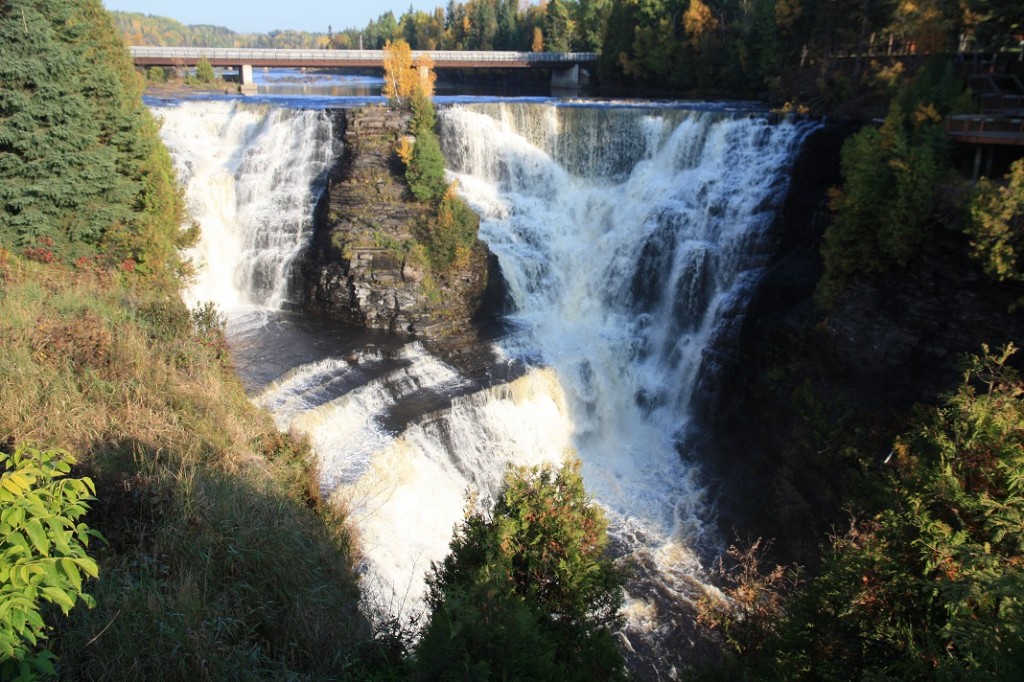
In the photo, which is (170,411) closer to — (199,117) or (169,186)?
(169,186)

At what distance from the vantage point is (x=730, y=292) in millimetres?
18391

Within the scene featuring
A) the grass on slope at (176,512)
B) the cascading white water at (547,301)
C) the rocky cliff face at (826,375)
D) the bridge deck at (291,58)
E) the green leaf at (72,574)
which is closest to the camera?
the green leaf at (72,574)

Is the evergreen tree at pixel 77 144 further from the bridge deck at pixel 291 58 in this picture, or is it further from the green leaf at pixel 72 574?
the bridge deck at pixel 291 58

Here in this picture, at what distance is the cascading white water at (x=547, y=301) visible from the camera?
14000 millimetres

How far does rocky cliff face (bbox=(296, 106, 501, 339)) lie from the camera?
20.3m

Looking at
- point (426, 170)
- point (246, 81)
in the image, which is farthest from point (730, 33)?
point (246, 81)

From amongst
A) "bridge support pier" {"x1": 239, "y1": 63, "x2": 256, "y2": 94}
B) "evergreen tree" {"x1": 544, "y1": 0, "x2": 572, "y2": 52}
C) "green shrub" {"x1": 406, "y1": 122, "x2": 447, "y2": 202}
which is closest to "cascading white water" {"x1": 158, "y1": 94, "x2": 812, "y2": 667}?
"green shrub" {"x1": 406, "y1": 122, "x2": 447, "y2": 202}

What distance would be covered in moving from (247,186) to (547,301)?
11.4 metres

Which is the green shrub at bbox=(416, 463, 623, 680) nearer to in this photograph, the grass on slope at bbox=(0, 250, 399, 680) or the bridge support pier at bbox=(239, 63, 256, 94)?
the grass on slope at bbox=(0, 250, 399, 680)

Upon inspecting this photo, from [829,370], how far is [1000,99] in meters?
7.04

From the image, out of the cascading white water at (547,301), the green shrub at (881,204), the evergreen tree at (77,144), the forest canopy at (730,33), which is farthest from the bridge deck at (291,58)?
the green shrub at (881,204)

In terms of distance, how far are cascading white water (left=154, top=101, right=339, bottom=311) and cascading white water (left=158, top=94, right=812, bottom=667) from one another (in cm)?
7

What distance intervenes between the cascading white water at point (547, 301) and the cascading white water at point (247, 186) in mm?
70

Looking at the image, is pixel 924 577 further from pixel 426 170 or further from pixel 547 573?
pixel 426 170
